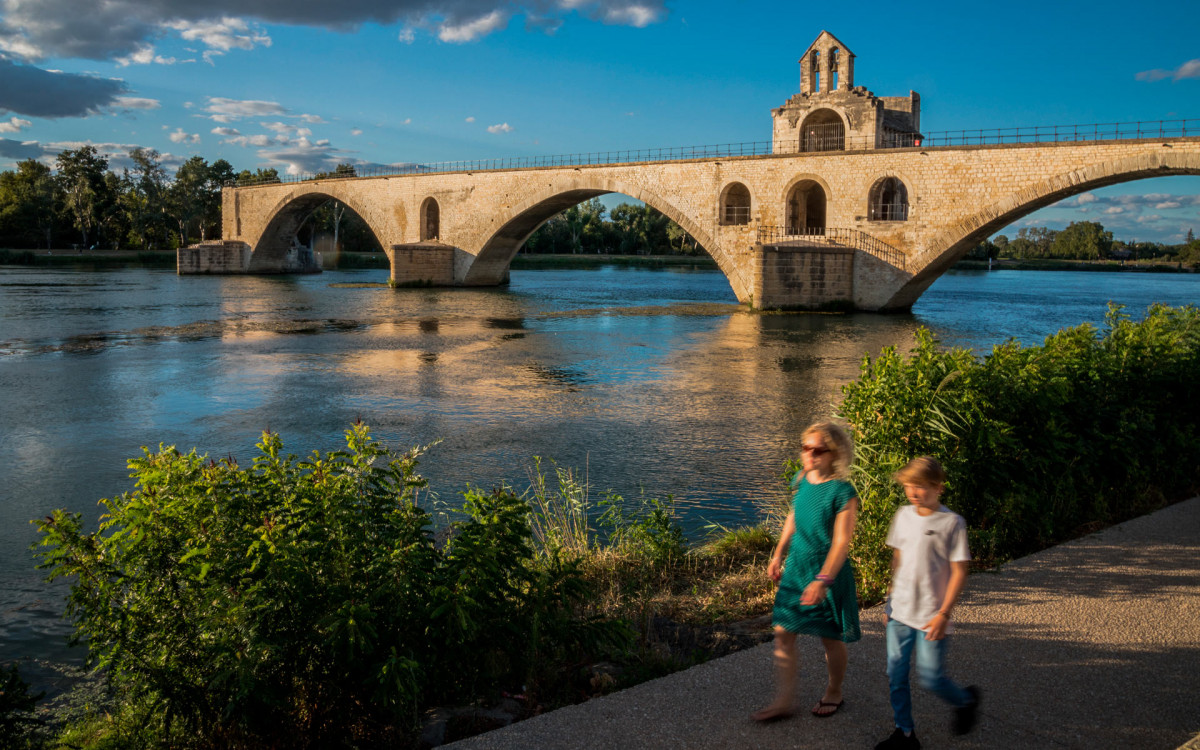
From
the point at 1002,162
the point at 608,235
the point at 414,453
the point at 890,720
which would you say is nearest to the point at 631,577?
the point at 414,453

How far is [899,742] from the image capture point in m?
3.14

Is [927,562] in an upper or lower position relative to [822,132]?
lower

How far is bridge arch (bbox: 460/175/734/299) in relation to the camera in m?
37.1

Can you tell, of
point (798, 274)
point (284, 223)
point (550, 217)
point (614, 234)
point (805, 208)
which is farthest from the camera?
point (614, 234)

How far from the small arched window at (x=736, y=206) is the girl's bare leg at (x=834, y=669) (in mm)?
34692

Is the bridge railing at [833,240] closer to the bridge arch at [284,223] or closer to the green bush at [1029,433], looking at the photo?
the green bush at [1029,433]

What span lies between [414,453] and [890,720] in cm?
220

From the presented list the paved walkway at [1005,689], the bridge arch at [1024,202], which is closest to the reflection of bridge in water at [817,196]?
the bridge arch at [1024,202]

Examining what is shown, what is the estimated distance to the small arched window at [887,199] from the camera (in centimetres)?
3252

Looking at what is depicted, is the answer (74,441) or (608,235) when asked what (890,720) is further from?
(608,235)

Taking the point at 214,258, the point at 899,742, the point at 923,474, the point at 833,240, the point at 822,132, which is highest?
the point at 822,132

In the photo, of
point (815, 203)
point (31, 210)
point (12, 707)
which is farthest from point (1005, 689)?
point (31, 210)

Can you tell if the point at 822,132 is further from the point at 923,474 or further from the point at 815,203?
the point at 923,474

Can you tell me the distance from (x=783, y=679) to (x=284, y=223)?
6548 cm
